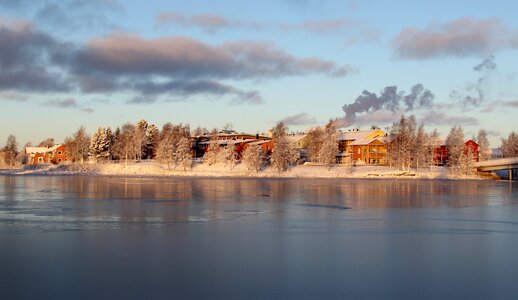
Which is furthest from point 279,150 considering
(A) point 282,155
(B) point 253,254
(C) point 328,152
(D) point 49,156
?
(D) point 49,156

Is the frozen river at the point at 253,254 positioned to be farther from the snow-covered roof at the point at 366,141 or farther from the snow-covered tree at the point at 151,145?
the snow-covered tree at the point at 151,145

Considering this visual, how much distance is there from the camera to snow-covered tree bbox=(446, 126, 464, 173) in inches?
3472

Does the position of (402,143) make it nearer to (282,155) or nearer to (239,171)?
(282,155)

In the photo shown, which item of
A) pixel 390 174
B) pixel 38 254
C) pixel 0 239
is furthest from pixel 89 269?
pixel 390 174

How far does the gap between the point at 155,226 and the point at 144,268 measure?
845cm

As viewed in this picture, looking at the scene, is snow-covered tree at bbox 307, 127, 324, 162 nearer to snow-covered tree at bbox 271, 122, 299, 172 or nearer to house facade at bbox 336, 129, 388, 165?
house facade at bbox 336, 129, 388, 165

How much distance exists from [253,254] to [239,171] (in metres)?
79.4

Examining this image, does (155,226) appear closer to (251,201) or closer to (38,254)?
(38,254)

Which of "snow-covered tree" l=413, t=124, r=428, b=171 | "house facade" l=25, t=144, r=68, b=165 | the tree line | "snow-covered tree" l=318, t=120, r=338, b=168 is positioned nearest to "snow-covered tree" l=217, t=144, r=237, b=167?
the tree line

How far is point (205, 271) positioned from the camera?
14.6 metres

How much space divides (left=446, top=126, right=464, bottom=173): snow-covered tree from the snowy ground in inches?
61.5

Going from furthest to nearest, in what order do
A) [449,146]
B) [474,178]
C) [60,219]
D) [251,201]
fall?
[449,146] → [474,178] → [251,201] → [60,219]

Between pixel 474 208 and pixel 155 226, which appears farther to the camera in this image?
pixel 474 208

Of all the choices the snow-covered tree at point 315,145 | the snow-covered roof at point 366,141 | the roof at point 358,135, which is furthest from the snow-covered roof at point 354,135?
the snow-covered tree at point 315,145
